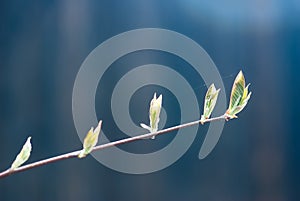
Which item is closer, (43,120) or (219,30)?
(43,120)

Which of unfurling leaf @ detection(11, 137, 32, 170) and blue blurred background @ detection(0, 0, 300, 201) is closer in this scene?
unfurling leaf @ detection(11, 137, 32, 170)

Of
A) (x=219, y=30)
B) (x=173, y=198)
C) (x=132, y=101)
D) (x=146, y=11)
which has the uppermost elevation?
(x=146, y=11)

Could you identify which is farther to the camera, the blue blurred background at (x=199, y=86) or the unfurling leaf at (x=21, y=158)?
the blue blurred background at (x=199, y=86)

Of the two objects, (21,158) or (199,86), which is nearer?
(21,158)

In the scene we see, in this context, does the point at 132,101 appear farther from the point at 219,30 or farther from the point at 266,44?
the point at 266,44

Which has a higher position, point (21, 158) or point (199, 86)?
point (199, 86)

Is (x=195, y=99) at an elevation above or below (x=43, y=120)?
below

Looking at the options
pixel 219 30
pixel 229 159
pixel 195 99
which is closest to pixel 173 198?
pixel 229 159
